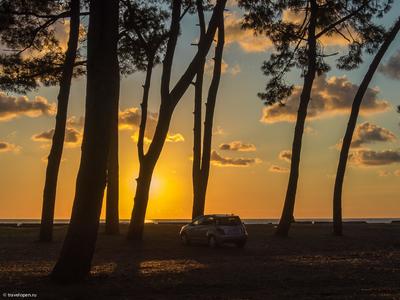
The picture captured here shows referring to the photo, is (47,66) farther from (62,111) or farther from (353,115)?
(353,115)

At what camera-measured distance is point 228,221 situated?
2555 cm

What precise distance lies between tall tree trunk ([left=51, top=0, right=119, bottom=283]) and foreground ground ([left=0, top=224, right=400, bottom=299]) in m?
0.49

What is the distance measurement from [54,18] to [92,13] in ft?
40.5

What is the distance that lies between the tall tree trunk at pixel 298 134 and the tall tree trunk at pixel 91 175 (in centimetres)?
1770

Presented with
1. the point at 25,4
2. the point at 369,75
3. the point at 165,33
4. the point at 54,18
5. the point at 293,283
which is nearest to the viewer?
the point at 293,283

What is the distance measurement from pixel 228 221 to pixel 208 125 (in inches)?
352

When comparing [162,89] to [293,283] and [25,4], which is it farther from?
[293,283]

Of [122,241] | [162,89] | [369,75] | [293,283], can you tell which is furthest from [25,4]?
[369,75]

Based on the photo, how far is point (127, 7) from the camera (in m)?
25.9

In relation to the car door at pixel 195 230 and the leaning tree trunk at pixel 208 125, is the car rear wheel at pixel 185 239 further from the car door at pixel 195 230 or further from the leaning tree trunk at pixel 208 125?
the leaning tree trunk at pixel 208 125

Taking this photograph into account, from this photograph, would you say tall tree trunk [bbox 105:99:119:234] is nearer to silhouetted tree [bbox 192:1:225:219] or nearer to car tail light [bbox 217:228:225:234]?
silhouetted tree [bbox 192:1:225:219]

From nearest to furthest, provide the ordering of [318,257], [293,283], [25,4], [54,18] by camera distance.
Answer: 1. [293,283]
2. [318,257]
3. [25,4]
4. [54,18]

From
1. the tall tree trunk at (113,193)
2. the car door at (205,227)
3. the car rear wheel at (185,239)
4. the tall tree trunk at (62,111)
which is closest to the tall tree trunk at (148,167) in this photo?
the car rear wheel at (185,239)

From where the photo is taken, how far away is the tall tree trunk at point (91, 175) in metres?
13.3
